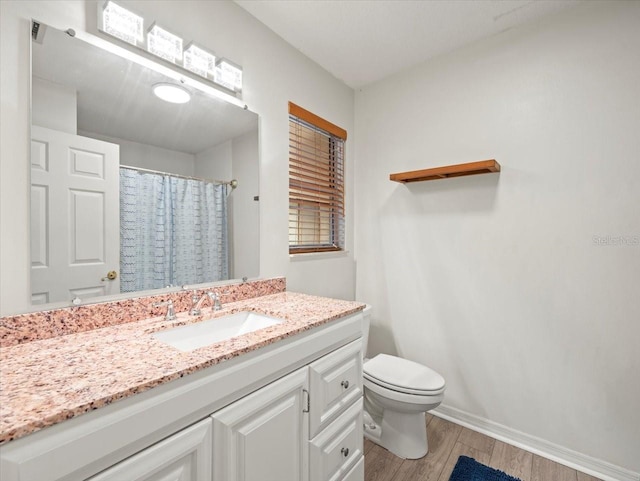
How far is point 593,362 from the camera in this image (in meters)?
1.64

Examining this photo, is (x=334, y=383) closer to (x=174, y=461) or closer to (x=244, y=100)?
(x=174, y=461)

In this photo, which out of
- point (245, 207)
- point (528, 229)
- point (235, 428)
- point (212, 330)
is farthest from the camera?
point (528, 229)

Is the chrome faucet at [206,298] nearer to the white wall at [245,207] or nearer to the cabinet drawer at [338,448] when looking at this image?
the white wall at [245,207]

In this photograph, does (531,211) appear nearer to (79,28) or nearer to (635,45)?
(635,45)

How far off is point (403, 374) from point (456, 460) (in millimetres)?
528

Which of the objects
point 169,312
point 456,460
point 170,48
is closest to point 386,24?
point 170,48

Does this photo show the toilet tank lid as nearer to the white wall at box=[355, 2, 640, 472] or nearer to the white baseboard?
the white wall at box=[355, 2, 640, 472]

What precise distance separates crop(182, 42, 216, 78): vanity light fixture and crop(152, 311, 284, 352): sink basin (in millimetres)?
1180

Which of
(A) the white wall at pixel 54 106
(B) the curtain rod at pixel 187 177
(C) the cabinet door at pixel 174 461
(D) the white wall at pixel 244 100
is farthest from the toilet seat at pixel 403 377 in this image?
(A) the white wall at pixel 54 106

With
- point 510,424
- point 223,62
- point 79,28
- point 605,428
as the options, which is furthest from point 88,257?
point 605,428

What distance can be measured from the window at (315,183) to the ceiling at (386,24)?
1.42 ft

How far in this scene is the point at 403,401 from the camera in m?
1.67

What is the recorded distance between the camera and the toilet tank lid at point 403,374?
1.72 meters

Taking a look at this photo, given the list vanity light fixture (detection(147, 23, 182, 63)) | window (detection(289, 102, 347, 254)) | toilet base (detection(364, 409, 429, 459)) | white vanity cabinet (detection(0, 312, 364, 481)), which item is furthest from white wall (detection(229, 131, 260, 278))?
toilet base (detection(364, 409, 429, 459))
